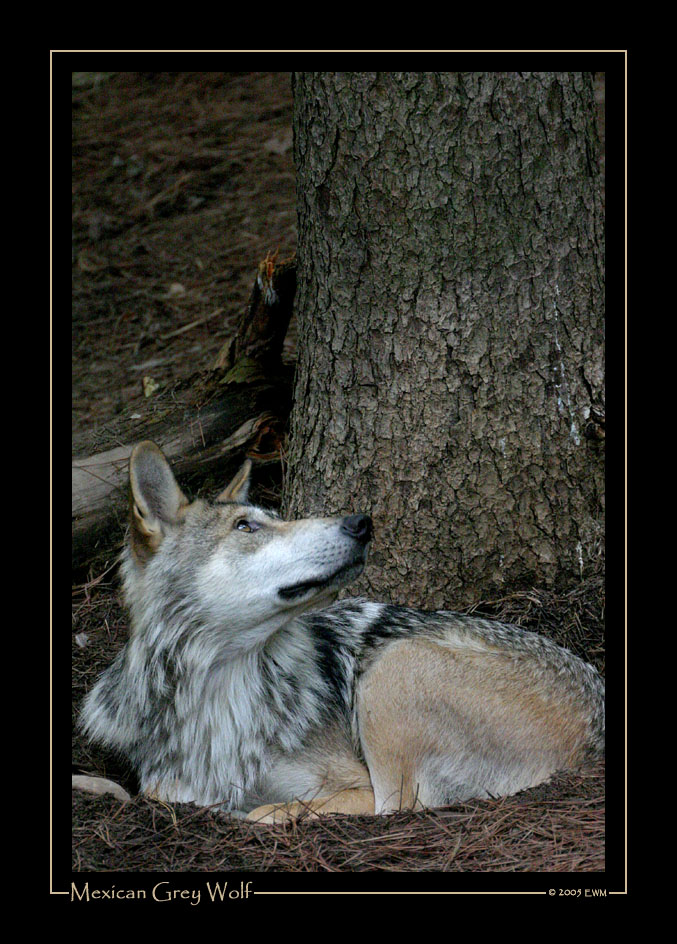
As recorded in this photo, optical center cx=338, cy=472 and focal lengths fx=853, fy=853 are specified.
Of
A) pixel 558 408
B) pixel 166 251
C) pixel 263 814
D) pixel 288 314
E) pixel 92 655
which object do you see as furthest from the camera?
pixel 166 251

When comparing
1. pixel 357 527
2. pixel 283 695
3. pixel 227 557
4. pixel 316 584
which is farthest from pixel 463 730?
pixel 227 557

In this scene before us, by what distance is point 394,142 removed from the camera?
4.92m

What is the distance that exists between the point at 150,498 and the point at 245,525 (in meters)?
0.51

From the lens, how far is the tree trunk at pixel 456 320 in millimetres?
4930

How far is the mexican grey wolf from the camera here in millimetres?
4328

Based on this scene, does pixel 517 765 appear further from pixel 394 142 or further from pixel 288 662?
pixel 394 142

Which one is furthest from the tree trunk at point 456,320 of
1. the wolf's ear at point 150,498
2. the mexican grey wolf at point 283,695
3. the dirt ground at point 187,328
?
the wolf's ear at point 150,498

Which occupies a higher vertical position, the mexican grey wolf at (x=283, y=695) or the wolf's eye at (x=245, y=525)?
the wolf's eye at (x=245, y=525)

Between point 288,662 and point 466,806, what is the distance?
1.23 metres

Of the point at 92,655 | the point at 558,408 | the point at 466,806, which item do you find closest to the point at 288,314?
the point at 558,408

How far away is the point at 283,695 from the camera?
4.73 meters

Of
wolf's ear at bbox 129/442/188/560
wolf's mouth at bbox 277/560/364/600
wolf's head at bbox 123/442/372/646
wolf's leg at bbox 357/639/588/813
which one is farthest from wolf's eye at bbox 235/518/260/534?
wolf's leg at bbox 357/639/588/813

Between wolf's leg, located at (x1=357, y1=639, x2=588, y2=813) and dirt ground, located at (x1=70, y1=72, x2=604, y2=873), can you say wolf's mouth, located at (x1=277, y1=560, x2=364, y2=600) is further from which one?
dirt ground, located at (x1=70, y1=72, x2=604, y2=873)

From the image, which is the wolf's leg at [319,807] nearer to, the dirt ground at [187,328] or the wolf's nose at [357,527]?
the dirt ground at [187,328]
